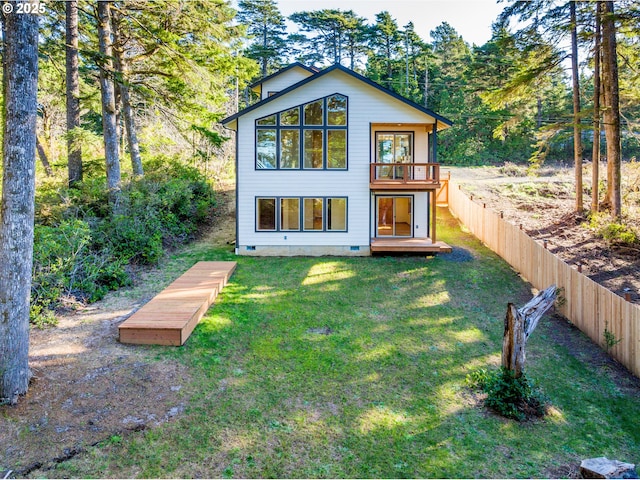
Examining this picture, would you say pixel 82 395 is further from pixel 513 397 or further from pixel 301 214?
pixel 301 214

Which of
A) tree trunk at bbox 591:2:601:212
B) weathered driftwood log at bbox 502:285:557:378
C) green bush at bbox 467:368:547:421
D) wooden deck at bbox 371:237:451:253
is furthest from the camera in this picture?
tree trunk at bbox 591:2:601:212

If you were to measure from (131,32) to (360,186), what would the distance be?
9450mm

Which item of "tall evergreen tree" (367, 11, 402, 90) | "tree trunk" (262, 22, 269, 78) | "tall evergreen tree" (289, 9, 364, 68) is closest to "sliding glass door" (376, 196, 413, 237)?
"tree trunk" (262, 22, 269, 78)

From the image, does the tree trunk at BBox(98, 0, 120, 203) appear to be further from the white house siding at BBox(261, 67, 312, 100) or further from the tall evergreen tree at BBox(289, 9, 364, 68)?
the tall evergreen tree at BBox(289, 9, 364, 68)

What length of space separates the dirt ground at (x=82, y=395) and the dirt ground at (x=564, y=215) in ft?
31.8

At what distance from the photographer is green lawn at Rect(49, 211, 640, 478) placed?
445cm

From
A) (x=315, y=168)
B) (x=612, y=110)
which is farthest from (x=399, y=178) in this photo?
(x=612, y=110)

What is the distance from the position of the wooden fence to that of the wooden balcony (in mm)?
2486

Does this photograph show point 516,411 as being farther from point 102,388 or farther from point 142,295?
point 142,295

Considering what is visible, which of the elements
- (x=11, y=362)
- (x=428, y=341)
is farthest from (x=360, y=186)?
(x=11, y=362)

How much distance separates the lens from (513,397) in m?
5.62

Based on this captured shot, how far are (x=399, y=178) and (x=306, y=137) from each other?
3649mm

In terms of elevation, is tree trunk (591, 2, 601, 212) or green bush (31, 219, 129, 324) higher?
tree trunk (591, 2, 601, 212)

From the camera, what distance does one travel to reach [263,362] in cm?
670
